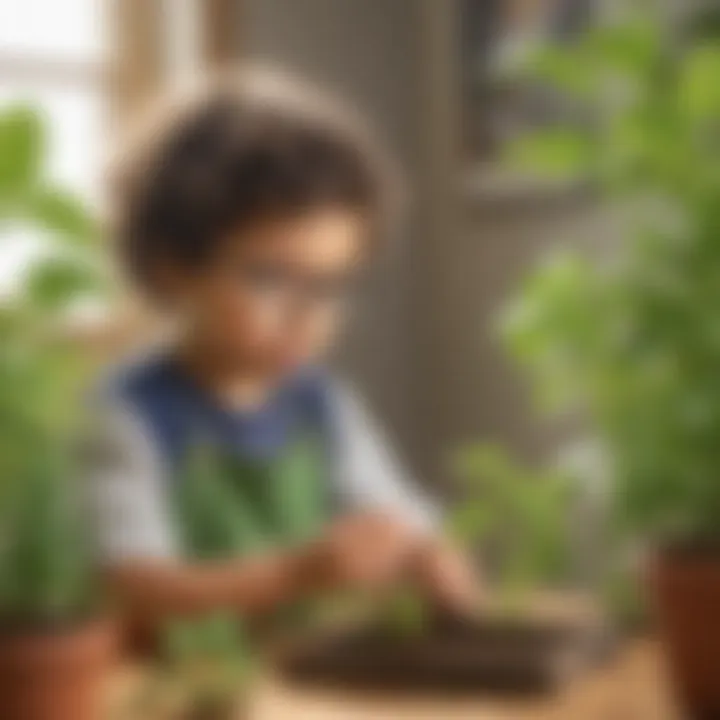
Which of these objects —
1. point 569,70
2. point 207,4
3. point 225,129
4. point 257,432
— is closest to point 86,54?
point 207,4

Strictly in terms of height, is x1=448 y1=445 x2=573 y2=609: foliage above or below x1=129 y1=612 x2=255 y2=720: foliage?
above

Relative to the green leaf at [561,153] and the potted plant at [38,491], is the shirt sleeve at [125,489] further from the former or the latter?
the green leaf at [561,153]

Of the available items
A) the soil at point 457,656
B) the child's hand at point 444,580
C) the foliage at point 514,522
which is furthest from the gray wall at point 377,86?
the soil at point 457,656

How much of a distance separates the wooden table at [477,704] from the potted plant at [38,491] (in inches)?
7.0

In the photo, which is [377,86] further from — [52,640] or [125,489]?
[52,640]

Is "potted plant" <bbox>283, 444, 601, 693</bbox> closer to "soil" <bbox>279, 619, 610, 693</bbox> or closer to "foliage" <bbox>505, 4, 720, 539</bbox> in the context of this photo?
"soil" <bbox>279, 619, 610, 693</bbox>

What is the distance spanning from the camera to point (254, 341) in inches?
46.3

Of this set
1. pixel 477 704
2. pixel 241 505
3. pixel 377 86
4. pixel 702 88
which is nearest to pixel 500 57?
pixel 377 86

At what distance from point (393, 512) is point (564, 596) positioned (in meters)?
0.16

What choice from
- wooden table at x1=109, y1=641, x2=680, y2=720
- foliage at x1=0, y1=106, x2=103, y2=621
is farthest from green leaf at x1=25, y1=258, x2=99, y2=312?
wooden table at x1=109, y1=641, x2=680, y2=720

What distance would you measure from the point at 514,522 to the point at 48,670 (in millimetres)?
544

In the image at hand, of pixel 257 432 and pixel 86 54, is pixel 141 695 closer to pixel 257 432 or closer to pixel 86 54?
pixel 257 432

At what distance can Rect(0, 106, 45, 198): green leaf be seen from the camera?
2.40ft

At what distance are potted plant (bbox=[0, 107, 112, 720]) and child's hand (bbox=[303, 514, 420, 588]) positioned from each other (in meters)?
0.38
